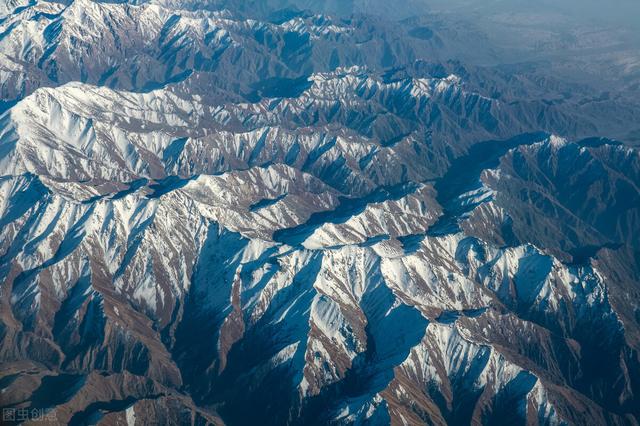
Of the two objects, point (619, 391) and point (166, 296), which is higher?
point (166, 296)

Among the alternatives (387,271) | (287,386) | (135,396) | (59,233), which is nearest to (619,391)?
(387,271)

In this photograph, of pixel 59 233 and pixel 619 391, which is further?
pixel 59 233

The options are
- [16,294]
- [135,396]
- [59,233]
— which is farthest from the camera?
[59,233]

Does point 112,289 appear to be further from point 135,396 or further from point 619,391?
point 619,391

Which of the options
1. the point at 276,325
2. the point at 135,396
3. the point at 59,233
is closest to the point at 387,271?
the point at 276,325

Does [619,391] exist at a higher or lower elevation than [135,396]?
lower

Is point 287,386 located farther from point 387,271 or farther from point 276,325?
point 387,271

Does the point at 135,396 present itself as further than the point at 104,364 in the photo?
No

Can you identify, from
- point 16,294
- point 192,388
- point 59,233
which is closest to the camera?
point 192,388

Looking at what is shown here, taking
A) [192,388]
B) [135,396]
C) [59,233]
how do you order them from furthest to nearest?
[59,233] → [192,388] → [135,396]
